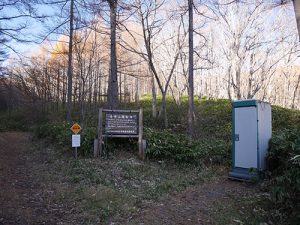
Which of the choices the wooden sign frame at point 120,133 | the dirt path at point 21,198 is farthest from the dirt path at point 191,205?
the wooden sign frame at point 120,133

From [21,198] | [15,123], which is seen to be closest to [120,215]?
[21,198]

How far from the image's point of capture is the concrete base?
8.04 m

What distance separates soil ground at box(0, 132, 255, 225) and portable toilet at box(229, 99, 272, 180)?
0.50 meters

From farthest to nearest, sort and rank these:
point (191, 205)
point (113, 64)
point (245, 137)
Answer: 1. point (113, 64)
2. point (245, 137)
3. point (191, 205)

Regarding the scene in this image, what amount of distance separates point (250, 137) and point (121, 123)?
14.1ft

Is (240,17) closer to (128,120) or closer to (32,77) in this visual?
(128,120)

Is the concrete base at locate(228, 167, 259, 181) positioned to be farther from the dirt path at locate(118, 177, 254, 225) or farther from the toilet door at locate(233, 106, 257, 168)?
Answer: the dirt path at locate(118, 177, 254, 225)

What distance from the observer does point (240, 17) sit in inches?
882

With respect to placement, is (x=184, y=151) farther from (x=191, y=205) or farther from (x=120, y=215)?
(x=120, y=215)

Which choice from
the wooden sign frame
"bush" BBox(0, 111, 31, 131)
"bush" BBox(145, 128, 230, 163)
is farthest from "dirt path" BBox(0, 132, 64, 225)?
"bush" BBox(0, 111, 31, 131)

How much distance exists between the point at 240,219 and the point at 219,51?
79.6ft

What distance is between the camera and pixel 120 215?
5.74 meters

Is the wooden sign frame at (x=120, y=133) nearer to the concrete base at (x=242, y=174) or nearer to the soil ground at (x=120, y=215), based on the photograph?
the soil ground at (x=120, y=215)

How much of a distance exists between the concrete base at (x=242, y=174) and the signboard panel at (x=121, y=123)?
11.7 feet
